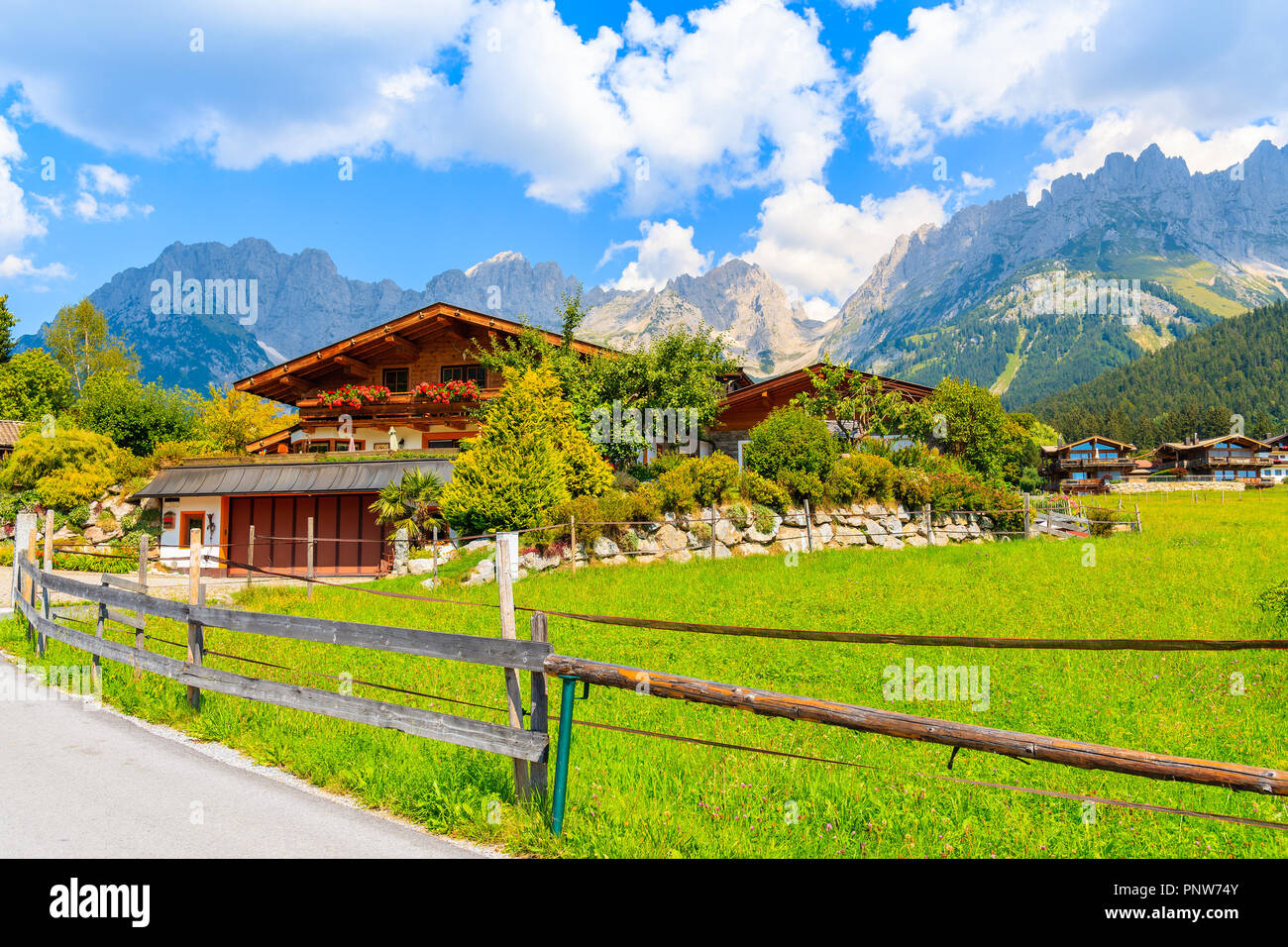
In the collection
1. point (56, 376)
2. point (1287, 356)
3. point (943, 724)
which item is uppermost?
point (1287, 356)

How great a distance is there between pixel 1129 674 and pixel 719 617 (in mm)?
6683

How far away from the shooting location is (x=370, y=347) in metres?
32.1

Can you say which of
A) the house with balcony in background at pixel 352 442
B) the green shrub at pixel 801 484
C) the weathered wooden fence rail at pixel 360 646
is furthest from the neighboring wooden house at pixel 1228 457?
the weathered wooden fence rail at pixel 360 646

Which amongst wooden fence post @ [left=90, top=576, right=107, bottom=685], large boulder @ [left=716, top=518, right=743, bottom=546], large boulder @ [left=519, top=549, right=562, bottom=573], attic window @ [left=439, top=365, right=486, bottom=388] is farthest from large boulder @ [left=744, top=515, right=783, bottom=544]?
wooden fence post @ [left=90, top=576, right=107, bottom=685]

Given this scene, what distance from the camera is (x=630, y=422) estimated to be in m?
25.9

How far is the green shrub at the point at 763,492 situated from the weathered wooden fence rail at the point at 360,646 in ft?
55.5

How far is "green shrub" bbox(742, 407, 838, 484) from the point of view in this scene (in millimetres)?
23453

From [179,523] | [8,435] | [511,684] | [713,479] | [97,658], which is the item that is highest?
[8,435]

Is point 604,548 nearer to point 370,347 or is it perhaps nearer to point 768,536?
point 768,536

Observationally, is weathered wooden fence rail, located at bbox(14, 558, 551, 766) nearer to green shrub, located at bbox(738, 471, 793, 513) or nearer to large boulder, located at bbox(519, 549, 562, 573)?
large boulder, located at bbox(519, 549, 562, 573)

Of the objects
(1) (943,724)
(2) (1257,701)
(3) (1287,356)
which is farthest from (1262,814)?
(3) (1287,356)

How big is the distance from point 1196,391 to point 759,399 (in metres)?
159

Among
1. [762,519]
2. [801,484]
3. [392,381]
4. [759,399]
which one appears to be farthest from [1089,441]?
[392,381]
